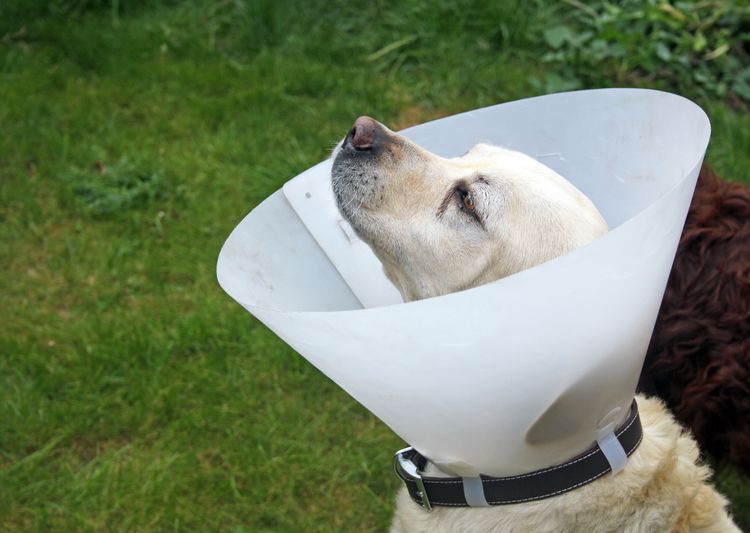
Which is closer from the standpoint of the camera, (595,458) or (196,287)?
(595,458)

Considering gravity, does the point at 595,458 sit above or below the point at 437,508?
above

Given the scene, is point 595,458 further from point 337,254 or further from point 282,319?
point 337,254

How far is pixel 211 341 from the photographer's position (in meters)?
4.28

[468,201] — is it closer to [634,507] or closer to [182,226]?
[634,507]

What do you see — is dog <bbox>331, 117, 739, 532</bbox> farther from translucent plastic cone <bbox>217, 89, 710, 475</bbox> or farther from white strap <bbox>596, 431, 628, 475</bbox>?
translucent plastic cone <bbox>217, 89, 710, 475</bbox>

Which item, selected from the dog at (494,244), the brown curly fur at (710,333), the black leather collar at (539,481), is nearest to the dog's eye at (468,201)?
the dog at (494,244)

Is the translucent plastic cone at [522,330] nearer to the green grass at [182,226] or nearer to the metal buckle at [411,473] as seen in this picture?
the metal buckle at [411,473]

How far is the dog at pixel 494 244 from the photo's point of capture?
232cm

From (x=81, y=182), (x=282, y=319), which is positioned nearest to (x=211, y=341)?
(x=81, y=182)

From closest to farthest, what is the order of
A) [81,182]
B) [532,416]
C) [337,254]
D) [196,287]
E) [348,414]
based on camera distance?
1. [532,416]
2. [337,254]
3. [348,414]
4. [196,287]
5. [81,182]

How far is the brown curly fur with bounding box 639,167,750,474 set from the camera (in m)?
3.02

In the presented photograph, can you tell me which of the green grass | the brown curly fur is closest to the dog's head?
the brown curly fur

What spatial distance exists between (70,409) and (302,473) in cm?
110

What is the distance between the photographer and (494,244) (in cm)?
248
